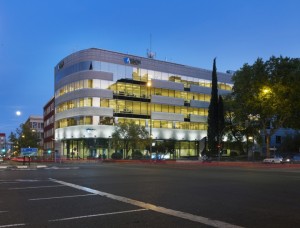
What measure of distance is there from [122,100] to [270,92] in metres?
37.3

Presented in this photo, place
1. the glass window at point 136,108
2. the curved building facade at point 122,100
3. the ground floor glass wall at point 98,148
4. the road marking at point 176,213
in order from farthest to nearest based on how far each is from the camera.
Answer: the glass window at point 136,108, the ground floor glass wall at point 98,148, the curved building facade at point 122,100, the road marking at point 176,213

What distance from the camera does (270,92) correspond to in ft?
201

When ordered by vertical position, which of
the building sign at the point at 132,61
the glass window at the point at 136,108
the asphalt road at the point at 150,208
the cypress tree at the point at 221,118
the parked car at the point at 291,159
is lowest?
the parked car at the point at 291,159

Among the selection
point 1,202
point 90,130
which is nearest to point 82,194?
point 1,202

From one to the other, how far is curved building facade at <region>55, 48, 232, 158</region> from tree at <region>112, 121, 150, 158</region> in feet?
11.8

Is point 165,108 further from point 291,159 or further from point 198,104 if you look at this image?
point 291,159

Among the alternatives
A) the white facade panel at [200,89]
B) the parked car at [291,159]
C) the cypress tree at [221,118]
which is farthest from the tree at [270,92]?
the white facade panel at [200,89]

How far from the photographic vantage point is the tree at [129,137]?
264 ft

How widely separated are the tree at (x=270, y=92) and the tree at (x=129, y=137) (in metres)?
20.0

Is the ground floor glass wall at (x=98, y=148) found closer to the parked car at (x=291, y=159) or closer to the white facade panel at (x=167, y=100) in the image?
the white facade panel at (x=167, y=100)

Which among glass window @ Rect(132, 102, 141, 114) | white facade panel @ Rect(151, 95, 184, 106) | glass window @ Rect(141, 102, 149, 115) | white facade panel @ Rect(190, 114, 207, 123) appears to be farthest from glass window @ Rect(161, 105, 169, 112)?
white facade panel @ Rect(190, 114, 207, 123)

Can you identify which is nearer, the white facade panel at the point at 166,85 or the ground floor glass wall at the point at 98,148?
the ground floor glass wall at the point at 98,148

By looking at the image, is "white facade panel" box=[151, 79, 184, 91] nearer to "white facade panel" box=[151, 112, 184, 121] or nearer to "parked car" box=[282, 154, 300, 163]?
"white facade panel" box=[151, 112, 184, 121]

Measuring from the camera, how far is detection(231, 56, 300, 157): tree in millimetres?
61438
